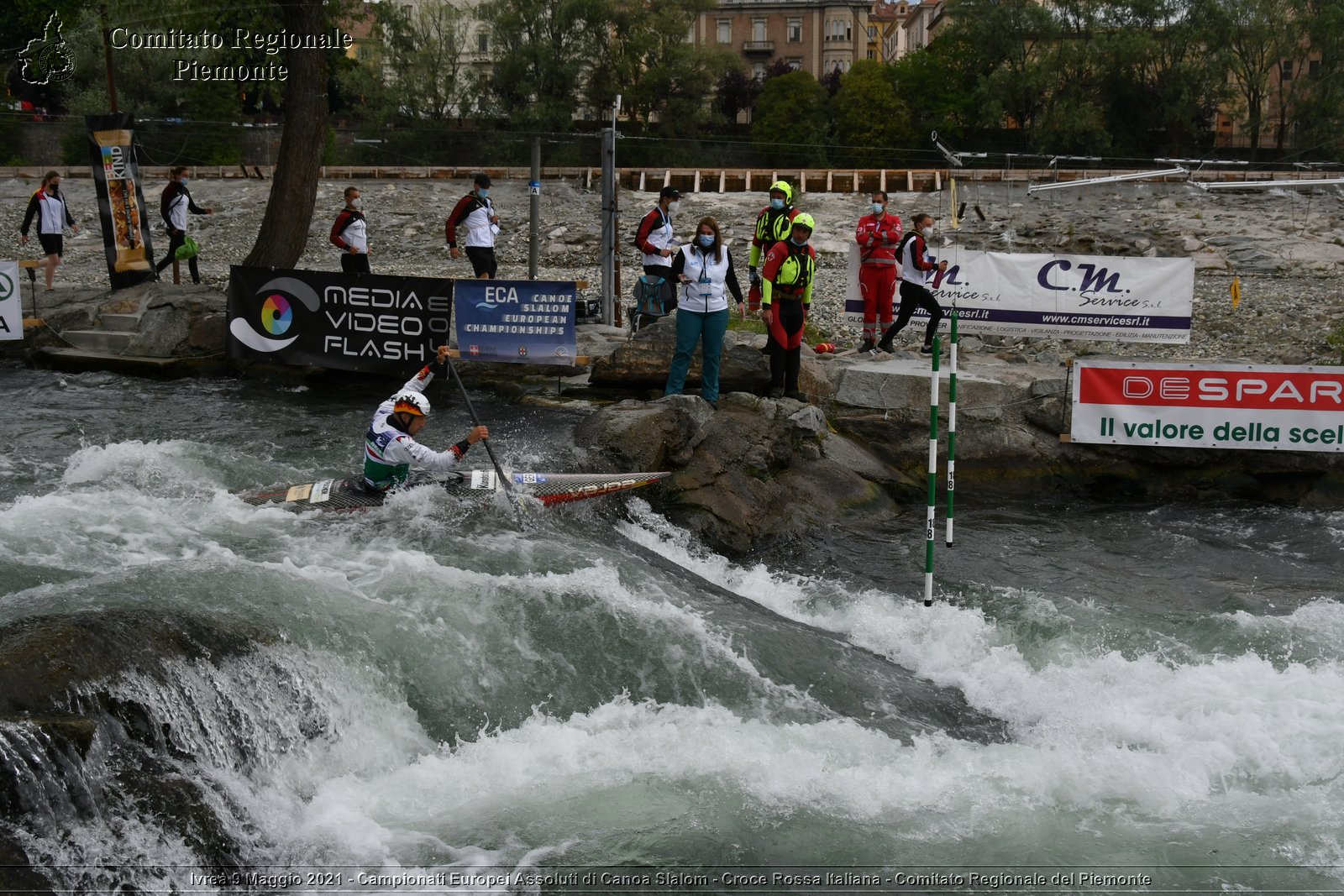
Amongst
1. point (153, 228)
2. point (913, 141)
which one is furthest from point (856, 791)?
point (913, 141)

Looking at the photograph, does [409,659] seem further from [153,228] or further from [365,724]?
[153,228]

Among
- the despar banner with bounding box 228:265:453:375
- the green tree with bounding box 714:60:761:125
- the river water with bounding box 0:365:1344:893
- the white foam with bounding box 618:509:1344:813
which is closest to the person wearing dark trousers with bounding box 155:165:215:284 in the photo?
the despar banner with bounding box 228:265:453:375

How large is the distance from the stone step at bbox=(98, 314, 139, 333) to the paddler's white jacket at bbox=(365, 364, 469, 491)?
7.51 meters

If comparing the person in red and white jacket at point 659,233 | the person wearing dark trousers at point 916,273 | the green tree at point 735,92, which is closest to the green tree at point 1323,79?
the green tree at point 735,92

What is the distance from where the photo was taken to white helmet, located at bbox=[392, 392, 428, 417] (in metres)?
8.94

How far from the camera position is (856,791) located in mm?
6195

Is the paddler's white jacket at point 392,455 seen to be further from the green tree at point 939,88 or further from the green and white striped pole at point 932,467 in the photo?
the green tree at point 939,88

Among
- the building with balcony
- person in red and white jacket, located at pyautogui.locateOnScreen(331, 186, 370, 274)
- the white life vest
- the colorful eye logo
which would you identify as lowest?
the colorful eye logo

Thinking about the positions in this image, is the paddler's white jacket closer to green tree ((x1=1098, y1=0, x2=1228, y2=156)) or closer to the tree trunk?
the tree trunk

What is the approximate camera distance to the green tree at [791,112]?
4191 cm

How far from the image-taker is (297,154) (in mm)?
16281

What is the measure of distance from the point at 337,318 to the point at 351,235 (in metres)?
1.65

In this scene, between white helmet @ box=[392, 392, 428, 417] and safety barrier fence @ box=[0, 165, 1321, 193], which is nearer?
white helmet @ box=[392, 392, 428, 417]

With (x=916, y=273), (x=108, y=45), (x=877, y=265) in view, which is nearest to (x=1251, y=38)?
(x=877, y=265)
